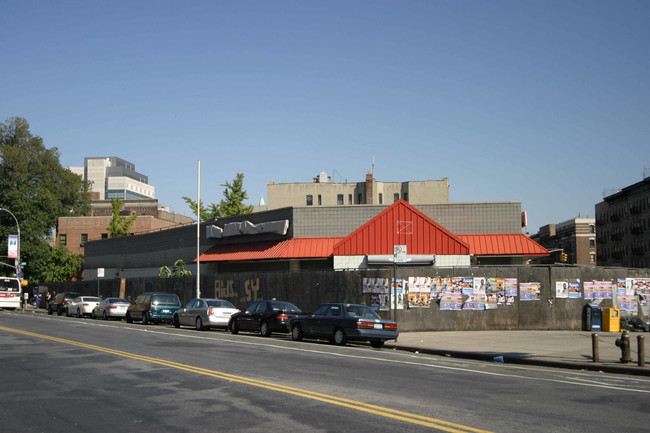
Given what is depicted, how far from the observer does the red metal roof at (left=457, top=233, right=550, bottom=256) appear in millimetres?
37938

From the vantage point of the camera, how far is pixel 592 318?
2795 cm

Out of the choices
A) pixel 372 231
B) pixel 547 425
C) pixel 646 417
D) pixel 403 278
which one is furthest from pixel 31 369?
pixel 372 231

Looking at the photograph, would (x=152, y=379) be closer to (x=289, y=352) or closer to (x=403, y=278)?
(x=289, y=352)

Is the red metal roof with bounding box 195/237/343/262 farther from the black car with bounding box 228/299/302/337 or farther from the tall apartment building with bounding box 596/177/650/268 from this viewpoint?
the tall apartment building with bounding box 596/177/650/268

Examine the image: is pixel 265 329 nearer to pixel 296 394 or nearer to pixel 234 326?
pixel 234 326

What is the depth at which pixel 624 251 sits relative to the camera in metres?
Answer: 89.8

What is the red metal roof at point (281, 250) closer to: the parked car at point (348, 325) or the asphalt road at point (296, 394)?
the parked car at point (348, 325)

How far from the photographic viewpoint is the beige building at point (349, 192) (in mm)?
77875

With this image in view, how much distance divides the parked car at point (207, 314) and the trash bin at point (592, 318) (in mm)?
14731

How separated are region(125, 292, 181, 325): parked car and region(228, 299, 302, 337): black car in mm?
8102

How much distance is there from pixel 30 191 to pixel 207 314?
56.7m

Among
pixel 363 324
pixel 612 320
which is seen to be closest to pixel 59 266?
pixel 363 324

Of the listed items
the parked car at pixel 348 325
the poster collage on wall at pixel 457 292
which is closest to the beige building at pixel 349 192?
the poster collage on wall at pixel 457 292

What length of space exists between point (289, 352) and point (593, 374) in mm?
8000
